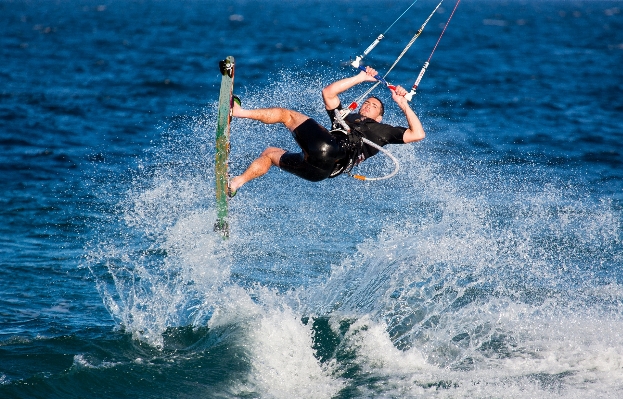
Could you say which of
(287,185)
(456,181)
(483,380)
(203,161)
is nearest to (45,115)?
(203,161)

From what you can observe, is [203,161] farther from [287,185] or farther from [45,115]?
[45,115]

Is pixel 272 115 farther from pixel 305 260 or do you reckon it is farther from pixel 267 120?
pixel 305 260

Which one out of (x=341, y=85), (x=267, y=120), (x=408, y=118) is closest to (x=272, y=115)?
(x=267, y=120)

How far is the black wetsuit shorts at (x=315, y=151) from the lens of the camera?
830cm

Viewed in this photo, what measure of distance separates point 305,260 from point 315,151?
10.1ft

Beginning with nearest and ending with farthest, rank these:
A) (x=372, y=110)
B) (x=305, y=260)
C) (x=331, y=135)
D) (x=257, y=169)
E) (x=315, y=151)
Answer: (x=315, y=151), (x=331, y=135), (x=257, y=169), (x=372, y=110), (x=305, y=260)

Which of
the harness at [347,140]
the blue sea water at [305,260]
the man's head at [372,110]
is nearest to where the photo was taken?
the blue sea water at [305,260]

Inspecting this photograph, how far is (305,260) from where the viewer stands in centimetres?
1102

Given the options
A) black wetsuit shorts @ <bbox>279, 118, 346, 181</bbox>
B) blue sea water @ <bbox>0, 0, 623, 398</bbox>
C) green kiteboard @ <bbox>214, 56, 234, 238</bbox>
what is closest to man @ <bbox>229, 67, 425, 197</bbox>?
black wetsuit shorts @ <bbox>279, 118, 346, 181</bbox>

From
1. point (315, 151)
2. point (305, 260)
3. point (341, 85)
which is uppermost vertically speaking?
point (341, 85)

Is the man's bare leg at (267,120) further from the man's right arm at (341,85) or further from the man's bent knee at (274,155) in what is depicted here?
the man's right arm at (341,85)

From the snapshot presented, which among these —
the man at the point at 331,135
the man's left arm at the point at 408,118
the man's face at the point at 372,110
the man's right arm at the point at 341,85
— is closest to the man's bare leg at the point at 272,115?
the man at the point at 331,135

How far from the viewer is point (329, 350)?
8477 mm

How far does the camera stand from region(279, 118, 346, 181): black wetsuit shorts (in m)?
8.30
